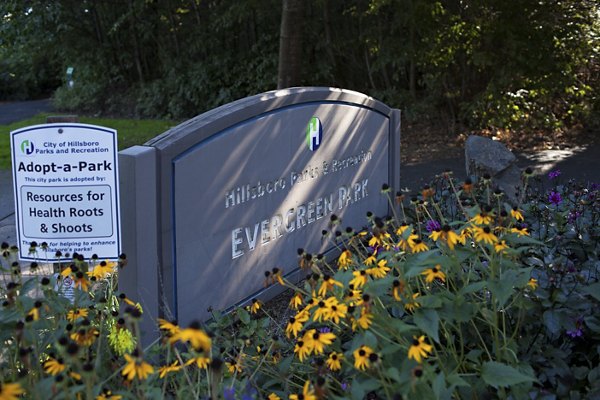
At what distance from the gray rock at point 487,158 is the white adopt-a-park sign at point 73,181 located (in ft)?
13.3

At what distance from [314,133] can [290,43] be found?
616 cm

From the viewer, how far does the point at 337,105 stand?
5.98m

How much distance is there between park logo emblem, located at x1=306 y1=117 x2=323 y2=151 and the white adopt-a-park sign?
165cm

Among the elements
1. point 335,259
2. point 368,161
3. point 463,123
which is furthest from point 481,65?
point 335,259

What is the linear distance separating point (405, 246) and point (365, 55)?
12004 millimetres

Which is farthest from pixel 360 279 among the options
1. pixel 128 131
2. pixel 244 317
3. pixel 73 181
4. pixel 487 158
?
pixel 128 131

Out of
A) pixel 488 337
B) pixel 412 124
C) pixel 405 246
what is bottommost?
pixel 412 124

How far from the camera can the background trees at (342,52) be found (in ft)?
41.4

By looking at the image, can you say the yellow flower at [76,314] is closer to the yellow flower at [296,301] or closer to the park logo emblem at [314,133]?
the yellow flower at [296,301]

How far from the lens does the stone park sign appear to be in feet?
12.7

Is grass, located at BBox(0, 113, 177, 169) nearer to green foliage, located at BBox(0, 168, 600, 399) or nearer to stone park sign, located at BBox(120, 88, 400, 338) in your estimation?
stone park sign, located at BBox(120, 88, 400, 338)

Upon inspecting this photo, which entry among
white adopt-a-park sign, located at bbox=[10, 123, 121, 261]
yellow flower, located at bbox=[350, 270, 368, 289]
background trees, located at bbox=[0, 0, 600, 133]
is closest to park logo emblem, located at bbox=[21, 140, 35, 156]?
white adopt-a-park sign, located at bbox=[10, 123, 121, 261]

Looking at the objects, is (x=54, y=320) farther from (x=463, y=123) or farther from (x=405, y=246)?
(x=463, y=123)

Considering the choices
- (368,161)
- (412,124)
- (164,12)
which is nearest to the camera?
(368,161)
